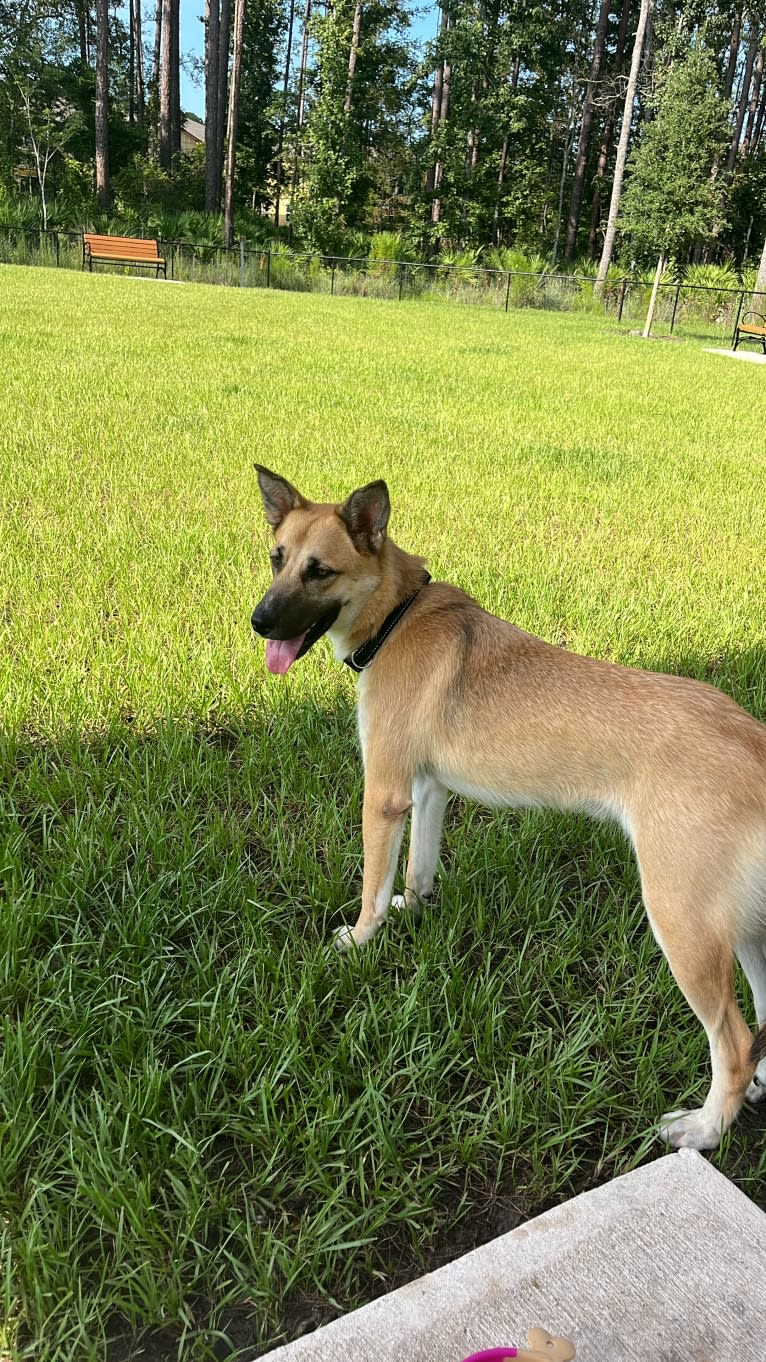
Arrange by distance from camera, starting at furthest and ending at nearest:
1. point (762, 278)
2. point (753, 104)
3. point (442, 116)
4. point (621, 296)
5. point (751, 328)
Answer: point (753, 104) < point (442, 116) < point (621, 296) < point (762, 278) < point (751, 328)

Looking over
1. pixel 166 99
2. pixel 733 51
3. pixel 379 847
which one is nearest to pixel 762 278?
pixel 733 51

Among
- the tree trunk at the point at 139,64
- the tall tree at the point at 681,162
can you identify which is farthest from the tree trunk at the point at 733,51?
the tree trunk at the point at 139,64

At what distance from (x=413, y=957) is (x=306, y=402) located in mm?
8315

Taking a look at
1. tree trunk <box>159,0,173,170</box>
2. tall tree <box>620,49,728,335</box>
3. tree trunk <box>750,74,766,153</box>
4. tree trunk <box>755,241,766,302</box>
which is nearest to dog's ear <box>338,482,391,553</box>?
tall tree <box>620,49,728,335</box>

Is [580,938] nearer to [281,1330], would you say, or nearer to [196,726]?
[281,1330]

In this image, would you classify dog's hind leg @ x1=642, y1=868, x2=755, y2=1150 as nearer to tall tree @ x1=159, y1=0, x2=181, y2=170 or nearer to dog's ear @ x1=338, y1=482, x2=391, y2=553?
dog's ear @ x1=338, y1=482, x2=391, y2=553

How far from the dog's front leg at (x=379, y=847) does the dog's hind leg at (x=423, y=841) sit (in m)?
0.25

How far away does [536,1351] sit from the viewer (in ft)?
4.40

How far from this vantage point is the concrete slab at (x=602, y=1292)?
1446 millimetres

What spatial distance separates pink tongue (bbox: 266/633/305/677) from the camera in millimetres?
2580

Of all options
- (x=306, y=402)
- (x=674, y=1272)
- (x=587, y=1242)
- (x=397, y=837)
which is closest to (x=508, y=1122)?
(x=587, y=1242)

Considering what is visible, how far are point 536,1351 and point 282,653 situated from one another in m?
1.81

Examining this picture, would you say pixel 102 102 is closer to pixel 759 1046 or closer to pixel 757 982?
pixel 757 982

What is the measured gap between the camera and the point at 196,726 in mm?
3598
